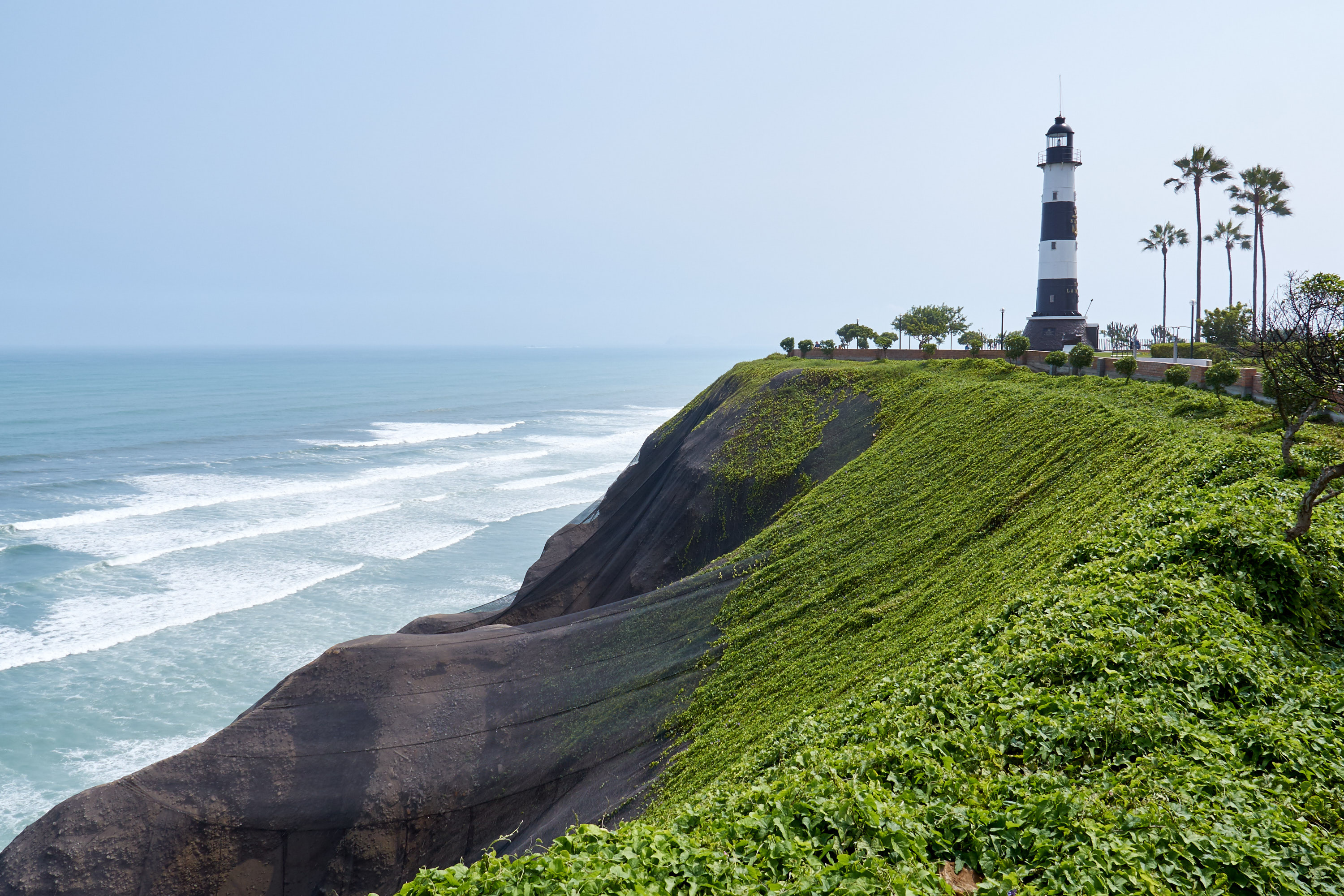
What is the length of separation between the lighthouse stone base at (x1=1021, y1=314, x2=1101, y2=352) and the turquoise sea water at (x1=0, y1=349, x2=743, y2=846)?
28.9 m

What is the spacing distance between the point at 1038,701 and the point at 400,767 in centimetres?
1285

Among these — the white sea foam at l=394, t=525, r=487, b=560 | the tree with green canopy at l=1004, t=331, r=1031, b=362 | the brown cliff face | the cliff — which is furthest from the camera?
the white sea foam at l=394, t=525, r=487, b=560

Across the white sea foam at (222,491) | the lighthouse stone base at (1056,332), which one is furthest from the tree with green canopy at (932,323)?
the white sea foam at (222,491)

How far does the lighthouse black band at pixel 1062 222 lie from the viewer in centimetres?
4556

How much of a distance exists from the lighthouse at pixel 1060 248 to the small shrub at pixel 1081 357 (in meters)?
18.4

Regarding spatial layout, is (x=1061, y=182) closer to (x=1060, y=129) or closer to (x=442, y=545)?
(x=1060, y=129)

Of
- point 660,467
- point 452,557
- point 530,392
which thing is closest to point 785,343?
point 660,467

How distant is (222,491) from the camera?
50.0m

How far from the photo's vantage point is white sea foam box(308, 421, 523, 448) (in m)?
69.6

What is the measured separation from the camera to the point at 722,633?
59.4 feet

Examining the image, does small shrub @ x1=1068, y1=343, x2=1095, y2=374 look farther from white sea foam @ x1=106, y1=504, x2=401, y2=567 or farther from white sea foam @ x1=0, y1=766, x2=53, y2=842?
white sea foam @ x1=106, y1=504, x2=401, y2=567

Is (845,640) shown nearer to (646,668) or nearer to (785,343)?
(646,668)

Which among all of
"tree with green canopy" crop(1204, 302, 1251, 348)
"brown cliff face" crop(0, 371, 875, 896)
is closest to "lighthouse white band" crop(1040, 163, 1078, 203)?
"tree with green canopy" crop(1204, 302, 1251, 348)

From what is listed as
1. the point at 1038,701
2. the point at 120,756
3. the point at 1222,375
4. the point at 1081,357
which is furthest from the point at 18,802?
the point at 1081,357
